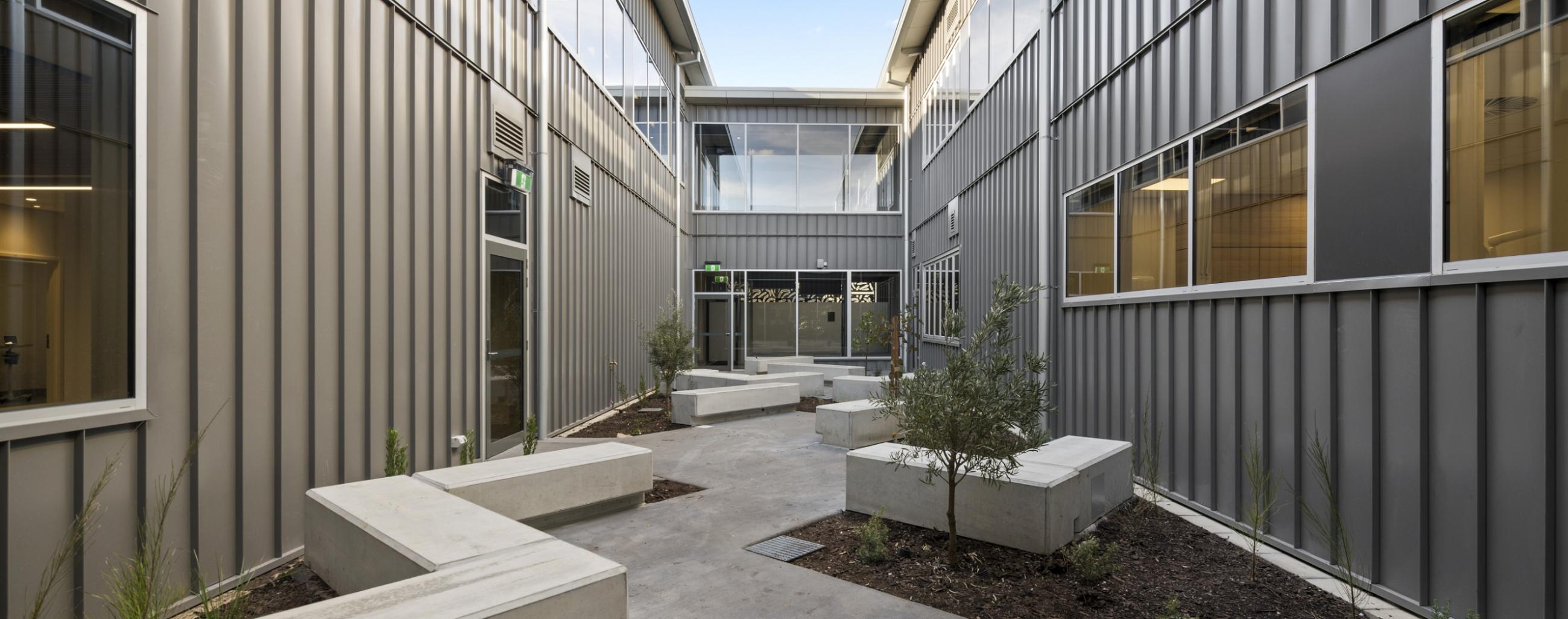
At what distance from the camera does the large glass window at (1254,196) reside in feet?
16.2

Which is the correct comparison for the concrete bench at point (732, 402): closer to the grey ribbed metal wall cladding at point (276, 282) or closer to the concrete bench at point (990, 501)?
the grey ribbed metal wall cladding at point (276, 282)

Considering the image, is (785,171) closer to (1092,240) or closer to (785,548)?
(1092,240)

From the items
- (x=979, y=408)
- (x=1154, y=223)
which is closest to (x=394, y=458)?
(x=979, y=408)

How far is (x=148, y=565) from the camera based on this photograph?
362cm

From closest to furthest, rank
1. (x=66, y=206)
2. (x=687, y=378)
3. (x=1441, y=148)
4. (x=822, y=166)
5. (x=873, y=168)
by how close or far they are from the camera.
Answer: (x=66, y=206) < (x=1441, y=148) < (x=687, y=378) < (x=822, y=166) < (x=873, y=168)

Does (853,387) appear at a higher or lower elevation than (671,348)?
lower

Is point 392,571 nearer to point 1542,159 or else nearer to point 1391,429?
point 1391,429

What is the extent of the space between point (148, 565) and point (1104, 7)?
27.2ft

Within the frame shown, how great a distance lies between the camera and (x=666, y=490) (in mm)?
6848

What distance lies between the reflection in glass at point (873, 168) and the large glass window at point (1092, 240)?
11655mm

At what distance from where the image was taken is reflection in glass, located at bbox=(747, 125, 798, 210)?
20031 millimetres

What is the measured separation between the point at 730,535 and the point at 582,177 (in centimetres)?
668

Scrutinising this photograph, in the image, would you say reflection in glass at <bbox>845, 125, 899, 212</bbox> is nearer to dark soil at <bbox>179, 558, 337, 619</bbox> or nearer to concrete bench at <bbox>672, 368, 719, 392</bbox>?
concrete bench at <bbox>672, 368, 719, 392</bbox>

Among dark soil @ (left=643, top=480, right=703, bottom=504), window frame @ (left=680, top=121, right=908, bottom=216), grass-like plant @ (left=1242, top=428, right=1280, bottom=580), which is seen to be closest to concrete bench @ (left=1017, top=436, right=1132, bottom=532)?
grass-like plant @ (left=1242, top=428, right=1280, bottom=580)
